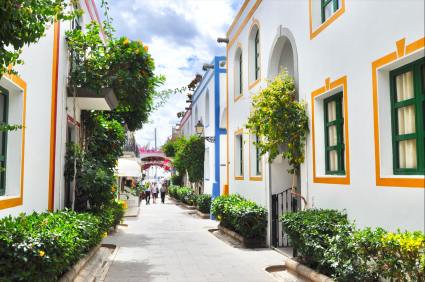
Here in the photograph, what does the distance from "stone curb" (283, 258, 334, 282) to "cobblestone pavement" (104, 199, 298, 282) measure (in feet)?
0.88

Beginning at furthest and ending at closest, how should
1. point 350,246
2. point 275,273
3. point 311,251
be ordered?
point 275,273
point 311,251
point 350,246

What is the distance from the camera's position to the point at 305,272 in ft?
23.3

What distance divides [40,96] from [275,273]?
5.47 metres

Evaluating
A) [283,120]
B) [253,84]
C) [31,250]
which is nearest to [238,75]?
[253,84]

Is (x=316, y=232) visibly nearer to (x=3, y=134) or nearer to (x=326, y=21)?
(x=326, y=21)

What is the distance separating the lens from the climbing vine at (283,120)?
8.37m

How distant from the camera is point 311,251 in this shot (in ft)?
22.2

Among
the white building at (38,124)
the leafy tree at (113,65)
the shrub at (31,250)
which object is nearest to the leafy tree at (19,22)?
the white building at (38,124)

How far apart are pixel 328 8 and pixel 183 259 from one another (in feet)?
20.2

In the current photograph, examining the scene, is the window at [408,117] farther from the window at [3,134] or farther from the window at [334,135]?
the window at [3,134]

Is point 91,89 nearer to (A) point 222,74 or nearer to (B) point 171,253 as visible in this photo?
(B) point 171,253

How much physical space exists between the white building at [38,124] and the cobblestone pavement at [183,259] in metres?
2.09

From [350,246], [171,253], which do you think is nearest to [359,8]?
[350,246]

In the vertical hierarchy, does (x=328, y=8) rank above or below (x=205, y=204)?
above
